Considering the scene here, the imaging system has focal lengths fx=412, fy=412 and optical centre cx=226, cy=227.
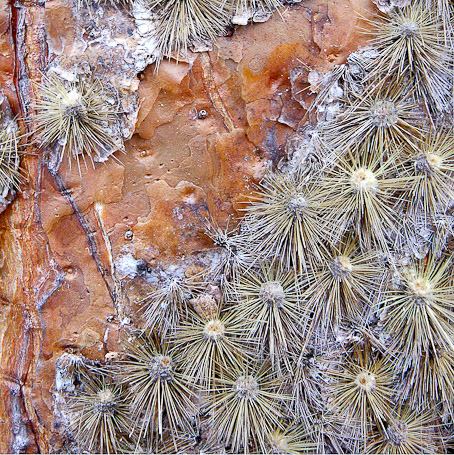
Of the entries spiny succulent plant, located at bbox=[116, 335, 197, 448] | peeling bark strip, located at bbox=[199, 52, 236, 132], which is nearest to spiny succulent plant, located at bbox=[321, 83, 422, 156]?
peeling bark strip, located at bbox=[199, 52, 236, 132]

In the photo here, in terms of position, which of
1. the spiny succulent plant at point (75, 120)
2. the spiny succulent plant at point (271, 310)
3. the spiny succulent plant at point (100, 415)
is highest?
the spiny succulent plant at point (75, 120)

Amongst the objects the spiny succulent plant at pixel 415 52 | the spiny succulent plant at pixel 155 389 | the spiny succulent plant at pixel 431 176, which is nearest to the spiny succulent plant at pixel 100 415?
the spiny succulent plant at pixel 155 389

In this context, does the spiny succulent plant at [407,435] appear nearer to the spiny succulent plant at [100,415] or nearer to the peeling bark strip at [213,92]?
the spiny succulent plant at [100,415]

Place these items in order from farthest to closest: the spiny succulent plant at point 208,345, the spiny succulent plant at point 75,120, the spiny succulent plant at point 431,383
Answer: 1. the spiny succulent plant at point 431,383
2. the spiny succulent plant at point 208,345
3. the spiny succulent plant at point 75,120

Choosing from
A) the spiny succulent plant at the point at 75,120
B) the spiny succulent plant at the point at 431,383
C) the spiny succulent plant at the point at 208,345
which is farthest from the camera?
the spiny succulent plant at the point at 431,383

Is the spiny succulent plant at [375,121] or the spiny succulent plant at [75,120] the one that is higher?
the spiny succulent plant at [375,121]

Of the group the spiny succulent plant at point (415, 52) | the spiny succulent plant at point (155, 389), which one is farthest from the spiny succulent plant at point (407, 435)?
the spiny succulent plant at point (415, 52)

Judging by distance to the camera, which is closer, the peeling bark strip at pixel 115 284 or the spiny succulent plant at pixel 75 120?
the spiny succulent plant at pixel 75 120
